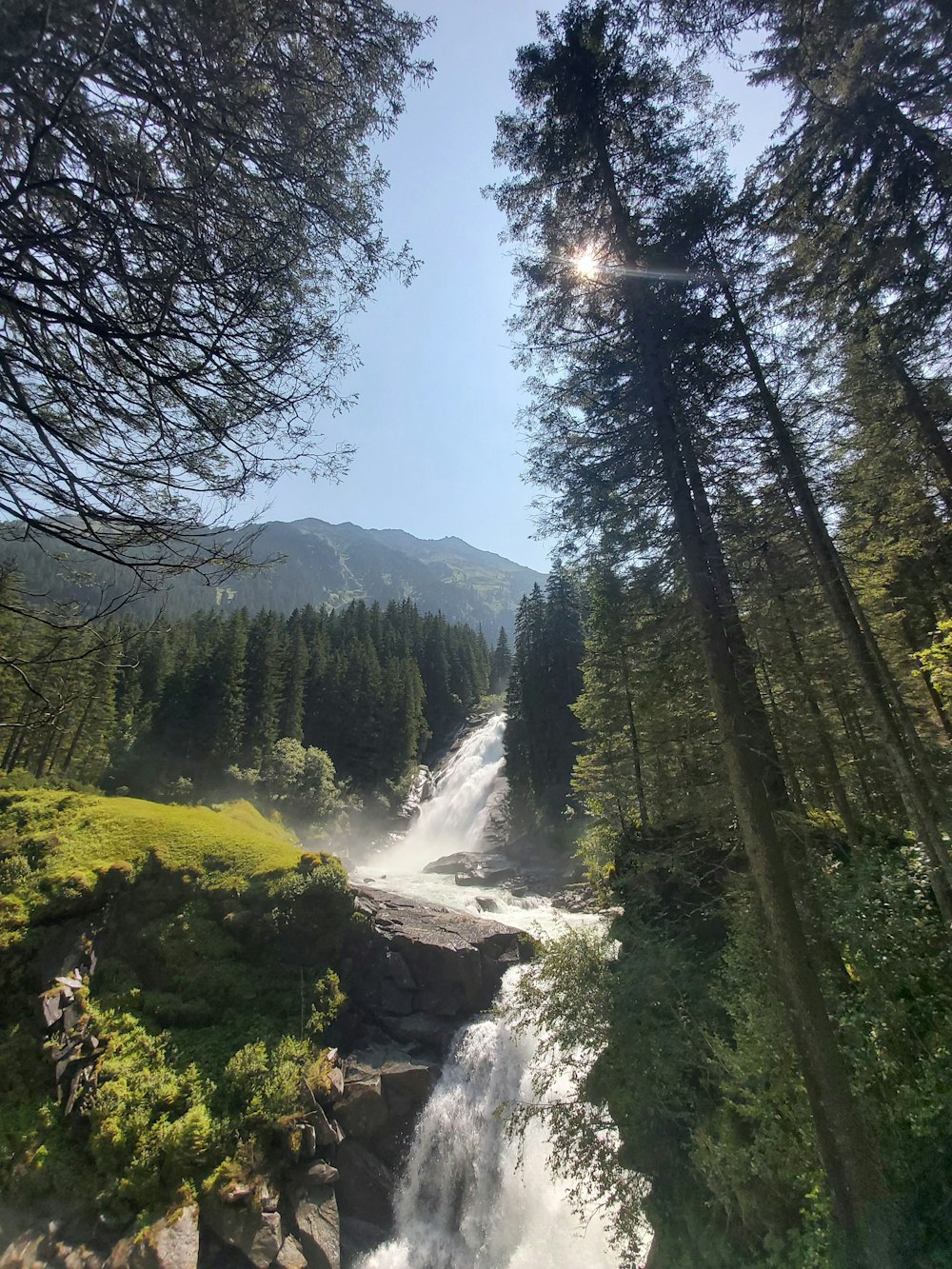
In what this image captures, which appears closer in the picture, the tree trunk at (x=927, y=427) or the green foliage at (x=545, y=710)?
the tree trunk at (x=927, y=427)

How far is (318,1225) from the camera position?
9055mm

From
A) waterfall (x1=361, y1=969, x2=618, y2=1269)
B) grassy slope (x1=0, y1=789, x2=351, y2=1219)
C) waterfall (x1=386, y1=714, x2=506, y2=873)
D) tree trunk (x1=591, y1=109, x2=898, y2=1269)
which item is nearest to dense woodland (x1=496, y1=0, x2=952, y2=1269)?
tree trunk (x1=591, y1=109, x2=898, y2=1269)

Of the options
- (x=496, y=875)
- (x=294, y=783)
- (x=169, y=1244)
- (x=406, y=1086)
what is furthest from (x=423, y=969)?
(x=294, y=783)

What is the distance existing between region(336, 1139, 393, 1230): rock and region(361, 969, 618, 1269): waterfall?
0.97 feet

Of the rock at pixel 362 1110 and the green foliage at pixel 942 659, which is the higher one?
the green foliage at pixel 942 659

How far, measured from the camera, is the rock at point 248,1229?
8.22 meters

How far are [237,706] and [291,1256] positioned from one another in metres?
32.1

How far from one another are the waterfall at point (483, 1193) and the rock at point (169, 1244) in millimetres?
3278

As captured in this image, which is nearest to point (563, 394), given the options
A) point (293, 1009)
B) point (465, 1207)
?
point (293, 1009)

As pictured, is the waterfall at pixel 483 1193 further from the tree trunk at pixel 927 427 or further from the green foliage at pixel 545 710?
the green foliage at pixel 545 710

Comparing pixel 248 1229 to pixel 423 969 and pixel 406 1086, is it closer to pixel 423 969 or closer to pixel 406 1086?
pixel 406 1086

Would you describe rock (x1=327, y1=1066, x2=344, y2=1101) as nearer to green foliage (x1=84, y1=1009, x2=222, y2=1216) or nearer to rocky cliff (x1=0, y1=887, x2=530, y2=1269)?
rocky cliff (x1=0, y1=887, x2=530, y2=1269)

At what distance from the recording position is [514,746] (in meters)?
42.3

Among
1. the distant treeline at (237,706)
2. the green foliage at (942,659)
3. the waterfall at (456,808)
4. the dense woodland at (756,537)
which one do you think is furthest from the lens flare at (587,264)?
the waterfall at (456,808)
